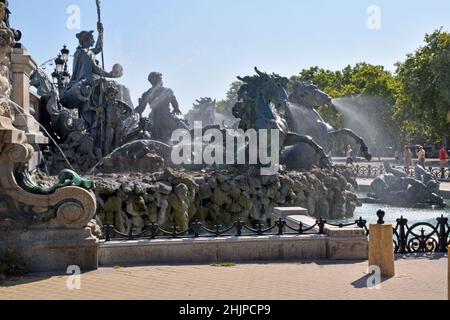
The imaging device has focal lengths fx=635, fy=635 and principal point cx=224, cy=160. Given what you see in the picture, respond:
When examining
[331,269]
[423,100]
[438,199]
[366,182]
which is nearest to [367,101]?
[423,100]

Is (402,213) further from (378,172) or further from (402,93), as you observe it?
(402,93)

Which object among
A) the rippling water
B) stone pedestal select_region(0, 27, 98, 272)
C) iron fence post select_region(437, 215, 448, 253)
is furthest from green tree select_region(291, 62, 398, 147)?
stone pedestal select_region(0, 27, 98, 272)

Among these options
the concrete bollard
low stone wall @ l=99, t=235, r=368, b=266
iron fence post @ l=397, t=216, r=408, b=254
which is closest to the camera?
the concrete bollard

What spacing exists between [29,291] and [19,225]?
1308mm

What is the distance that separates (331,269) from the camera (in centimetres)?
855

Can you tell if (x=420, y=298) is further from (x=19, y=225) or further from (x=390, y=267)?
(x=19, y=225)

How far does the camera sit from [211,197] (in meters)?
16.9

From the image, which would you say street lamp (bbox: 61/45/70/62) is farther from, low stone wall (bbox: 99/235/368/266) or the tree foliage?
the tree foliage

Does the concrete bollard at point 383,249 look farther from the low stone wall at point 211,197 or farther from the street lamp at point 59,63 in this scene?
the street lamp at point 59,63

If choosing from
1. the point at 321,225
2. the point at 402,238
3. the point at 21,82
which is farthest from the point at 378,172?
the point at 21,82

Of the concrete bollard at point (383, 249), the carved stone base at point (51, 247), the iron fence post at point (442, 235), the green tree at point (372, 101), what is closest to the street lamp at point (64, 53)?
the carved stone base at point (51, 247)

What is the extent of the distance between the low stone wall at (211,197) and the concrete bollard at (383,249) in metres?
7.27

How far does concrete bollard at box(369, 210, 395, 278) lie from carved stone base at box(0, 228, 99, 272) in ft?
11.9

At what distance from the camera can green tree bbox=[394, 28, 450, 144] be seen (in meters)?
40.5
